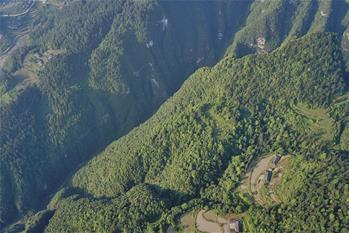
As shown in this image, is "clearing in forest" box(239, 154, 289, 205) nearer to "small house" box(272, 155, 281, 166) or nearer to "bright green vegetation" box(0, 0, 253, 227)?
"small house" box(272, 155, 281, 166)

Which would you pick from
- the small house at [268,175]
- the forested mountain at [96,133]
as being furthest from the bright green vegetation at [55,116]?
the small house at [268,175]

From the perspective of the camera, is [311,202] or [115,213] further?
[115,213]

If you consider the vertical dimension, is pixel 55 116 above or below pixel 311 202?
above

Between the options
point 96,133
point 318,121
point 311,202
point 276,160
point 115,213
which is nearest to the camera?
point 311,202

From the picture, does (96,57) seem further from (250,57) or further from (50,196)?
(250,57)

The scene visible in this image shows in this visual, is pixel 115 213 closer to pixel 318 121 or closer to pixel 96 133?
pixel 318 121

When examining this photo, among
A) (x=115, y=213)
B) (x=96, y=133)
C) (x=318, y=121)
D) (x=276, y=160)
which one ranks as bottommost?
(x=276, y=160)

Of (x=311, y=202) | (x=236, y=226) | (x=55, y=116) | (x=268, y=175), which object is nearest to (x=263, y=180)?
(x=268, y=175)

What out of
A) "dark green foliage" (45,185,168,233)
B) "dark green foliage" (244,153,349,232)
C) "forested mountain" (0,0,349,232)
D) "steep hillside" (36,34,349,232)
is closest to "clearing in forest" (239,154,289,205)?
"steep hillside" (36,34,349,232)

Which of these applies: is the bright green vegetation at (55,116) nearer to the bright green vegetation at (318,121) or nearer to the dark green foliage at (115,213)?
the dark green foliage at (115,213)

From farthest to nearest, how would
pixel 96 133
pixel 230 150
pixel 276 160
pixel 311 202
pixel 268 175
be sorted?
pixel 96 133, pixel 230 150, pixel 276 160, pixel 268 175, pixel 311 202
